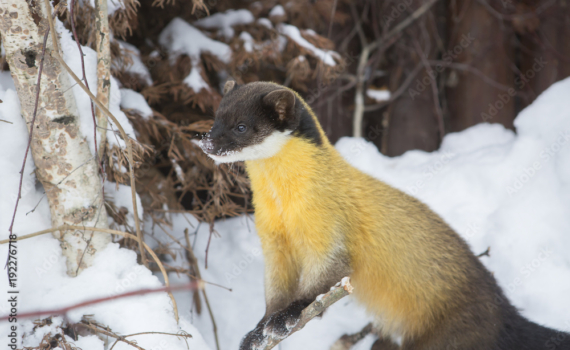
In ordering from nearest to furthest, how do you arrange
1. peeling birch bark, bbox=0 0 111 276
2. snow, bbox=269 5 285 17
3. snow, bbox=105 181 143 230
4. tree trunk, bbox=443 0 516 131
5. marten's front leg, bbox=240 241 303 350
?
peeling birch bark, bbox=0 0 111 276 < marten's front leg, bbox=240 241 303 350 < snow, bbox=105 181 143 230 < snow, bbox=269 5 285 17 < tree trunk, bbox=443 0 516 131

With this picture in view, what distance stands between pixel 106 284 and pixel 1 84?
156 cm

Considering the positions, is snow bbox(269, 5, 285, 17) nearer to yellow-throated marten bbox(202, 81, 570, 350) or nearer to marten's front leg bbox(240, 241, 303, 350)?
yellow-throated marten bbox(202, 81, 570, 350)

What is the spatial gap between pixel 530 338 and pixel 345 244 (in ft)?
4.39

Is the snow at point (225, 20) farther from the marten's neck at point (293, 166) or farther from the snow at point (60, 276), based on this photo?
the marten's neck at point (293, 166)

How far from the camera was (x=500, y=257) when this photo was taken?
3.58 metres

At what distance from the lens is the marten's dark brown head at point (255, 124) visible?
259 centimetres

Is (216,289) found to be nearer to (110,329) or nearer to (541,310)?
(110,329)

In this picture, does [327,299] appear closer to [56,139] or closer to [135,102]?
[56,139]

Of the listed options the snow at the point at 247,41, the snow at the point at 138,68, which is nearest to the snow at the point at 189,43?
the snow at the point at 247,41

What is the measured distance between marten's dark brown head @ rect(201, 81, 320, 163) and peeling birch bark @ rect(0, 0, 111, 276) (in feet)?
3.02

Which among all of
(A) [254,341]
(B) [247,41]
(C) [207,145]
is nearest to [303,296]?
(A) [254,341]

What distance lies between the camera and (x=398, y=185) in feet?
14.4

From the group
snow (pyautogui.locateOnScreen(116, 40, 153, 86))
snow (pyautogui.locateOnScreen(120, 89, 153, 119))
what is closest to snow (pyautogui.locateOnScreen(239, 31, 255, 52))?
snow (pyautogui.locateOnScreen(116, 40, 153, 86))

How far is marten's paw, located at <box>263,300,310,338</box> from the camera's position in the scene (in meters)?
2.50
